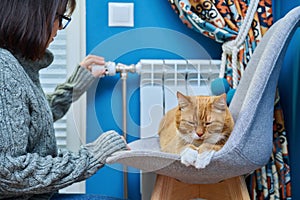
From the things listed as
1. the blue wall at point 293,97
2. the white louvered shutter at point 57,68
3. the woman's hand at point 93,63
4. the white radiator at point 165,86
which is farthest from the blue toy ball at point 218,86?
the white louvered shutter at point 57,68

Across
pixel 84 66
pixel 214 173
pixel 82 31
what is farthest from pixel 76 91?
pixel 214 173

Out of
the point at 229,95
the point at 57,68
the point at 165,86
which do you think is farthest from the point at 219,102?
the point at 57,68

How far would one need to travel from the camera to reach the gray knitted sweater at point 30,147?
94cm

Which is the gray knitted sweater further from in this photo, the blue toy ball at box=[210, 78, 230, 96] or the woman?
the blue toy ball at box=[210, 78, 230, 96]

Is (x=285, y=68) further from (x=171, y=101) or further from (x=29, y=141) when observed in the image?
(x=29, y=141)

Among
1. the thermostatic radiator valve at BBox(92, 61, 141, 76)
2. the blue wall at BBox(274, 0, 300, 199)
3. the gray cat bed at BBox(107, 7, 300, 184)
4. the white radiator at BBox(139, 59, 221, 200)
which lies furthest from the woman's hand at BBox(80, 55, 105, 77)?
the blue wall at BBox(274, 0, 300, 199)

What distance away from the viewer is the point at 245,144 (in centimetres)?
112

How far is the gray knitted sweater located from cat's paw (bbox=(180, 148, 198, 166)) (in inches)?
5.9

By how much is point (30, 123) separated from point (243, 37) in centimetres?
93

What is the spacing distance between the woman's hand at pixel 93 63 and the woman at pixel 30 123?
395 mm

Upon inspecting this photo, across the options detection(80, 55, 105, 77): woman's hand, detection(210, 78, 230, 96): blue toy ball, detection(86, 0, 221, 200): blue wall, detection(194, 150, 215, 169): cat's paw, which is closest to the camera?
detection(194, 150, 215, 169): cat's paw

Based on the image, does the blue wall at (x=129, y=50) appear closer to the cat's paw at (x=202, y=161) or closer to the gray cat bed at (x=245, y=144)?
the gray cat bed at (x=245, y=144)

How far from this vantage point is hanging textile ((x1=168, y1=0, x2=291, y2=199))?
1617 mm

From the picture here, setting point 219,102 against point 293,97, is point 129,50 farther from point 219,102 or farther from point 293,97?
point 293,97
